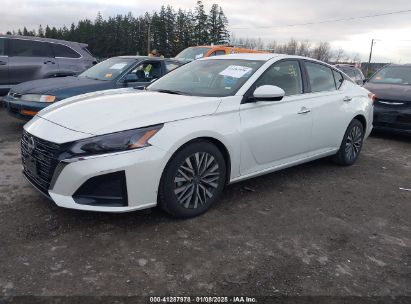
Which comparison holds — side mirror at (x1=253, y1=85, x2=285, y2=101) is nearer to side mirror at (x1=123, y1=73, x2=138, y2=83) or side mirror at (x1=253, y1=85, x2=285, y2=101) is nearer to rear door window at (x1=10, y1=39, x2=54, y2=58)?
side mirror at (x1=123, y1=73, x2=138, y2=83)

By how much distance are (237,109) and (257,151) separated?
51cm

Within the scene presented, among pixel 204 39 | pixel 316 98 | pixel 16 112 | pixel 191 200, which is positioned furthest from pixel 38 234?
pixel 204 39

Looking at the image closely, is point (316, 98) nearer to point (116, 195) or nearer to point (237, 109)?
point (237, 109)

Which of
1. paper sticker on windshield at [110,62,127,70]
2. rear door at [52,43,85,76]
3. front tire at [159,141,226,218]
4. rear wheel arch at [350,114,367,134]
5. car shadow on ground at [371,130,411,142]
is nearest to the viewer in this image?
front tire at [159,141,226,218]

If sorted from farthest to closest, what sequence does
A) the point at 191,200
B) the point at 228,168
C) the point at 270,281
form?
A: 1. the point at 228,168
2. the point at 191,200
3. the point at 270,281

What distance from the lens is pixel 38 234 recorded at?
128 inches

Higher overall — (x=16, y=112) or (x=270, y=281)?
(x=16, y=112)

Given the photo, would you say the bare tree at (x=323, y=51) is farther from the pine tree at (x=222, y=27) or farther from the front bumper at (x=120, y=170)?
the front bumper at (x=120, y=170)

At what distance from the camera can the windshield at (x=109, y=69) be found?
710cm

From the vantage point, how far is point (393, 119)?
769 cm

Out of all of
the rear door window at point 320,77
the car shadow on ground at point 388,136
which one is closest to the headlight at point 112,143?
the rear door window at point 320,77

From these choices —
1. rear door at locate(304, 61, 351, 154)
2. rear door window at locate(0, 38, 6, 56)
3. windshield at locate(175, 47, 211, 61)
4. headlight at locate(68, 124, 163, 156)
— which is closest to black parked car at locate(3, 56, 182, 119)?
rear door window at locate(0, 38, 6, 56)

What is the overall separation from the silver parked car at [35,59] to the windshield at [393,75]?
22.8 ft

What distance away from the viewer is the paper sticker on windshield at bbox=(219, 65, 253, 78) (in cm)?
427
